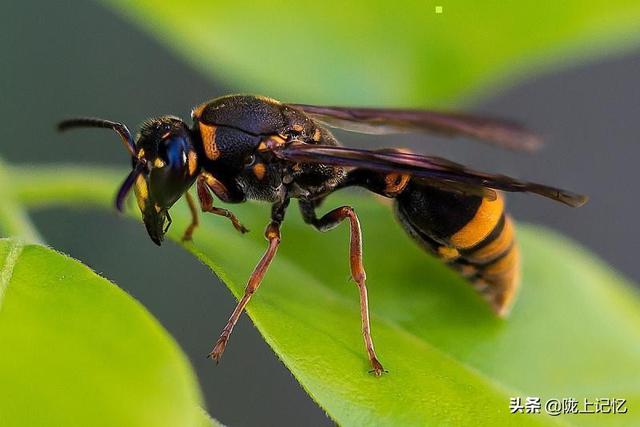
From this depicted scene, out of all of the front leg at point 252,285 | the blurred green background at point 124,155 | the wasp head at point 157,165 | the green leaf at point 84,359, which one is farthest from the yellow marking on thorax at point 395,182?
the blurred green background at point 124,155

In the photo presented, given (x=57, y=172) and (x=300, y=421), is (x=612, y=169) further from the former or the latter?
(x=57, y=172)

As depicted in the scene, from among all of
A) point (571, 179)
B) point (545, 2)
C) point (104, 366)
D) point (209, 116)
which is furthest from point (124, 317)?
point (571, 179)

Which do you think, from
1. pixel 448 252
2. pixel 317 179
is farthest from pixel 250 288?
pixel 448 252

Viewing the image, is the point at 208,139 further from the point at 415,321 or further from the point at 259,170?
the point at 415,321

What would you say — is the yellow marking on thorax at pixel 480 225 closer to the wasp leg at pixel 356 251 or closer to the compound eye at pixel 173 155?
the wasp leg at pixel 356 251

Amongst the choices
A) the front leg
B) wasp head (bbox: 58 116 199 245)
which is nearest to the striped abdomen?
the front leg
